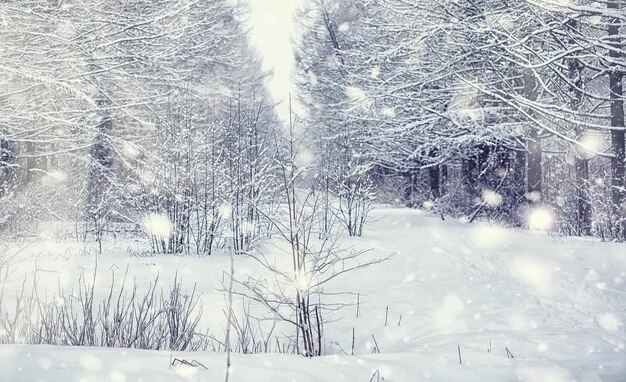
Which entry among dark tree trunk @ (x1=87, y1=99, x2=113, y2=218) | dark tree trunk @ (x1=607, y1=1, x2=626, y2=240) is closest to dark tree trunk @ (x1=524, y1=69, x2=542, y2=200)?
dark tree trunk @ (x1=607, y1=1, x2=626, y2=240)

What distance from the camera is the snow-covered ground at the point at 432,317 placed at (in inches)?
90.9

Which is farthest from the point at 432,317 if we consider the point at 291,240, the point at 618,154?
the point at 618,154

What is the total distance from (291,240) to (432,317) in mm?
1631

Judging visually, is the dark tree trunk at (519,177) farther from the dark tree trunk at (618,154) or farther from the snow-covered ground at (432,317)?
the snow-covered ground at (432,317)

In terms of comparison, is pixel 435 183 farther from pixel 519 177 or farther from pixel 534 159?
pixel 534 159

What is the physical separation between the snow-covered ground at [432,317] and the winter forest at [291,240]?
2 cm

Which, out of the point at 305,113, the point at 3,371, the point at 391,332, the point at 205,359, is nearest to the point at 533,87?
the point at 391,332

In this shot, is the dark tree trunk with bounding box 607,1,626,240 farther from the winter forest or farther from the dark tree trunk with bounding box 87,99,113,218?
the dark tree trunk with bounding box 87,99,113,218

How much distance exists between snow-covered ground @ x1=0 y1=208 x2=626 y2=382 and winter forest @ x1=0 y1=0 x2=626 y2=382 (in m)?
0.02

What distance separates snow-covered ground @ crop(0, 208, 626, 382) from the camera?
7.57 ft

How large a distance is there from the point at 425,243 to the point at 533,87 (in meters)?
4.65

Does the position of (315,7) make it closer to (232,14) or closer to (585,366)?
(232,14)

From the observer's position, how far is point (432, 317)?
159 inches

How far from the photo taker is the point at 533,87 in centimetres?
1029
